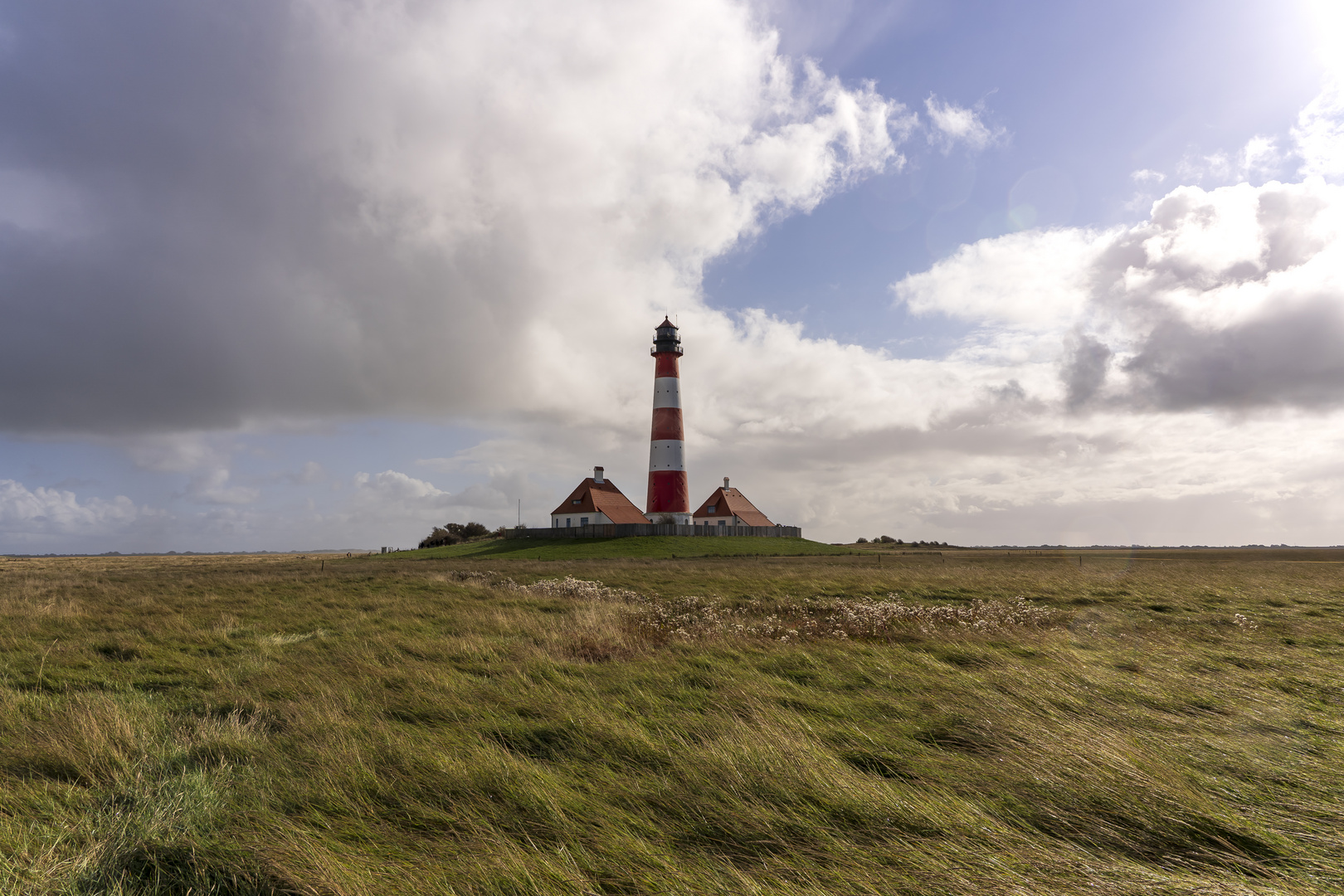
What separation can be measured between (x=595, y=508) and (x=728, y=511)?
14.4 metres

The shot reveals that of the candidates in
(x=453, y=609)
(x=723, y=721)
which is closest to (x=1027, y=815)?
(x=723, y=721)

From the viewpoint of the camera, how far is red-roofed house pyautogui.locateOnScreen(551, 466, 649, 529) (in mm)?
65938

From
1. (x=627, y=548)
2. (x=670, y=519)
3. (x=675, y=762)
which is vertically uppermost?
(x=670, y=519)

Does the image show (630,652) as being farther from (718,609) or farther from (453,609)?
(453,609)

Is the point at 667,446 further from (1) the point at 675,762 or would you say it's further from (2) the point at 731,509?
(1) the point at 675,762

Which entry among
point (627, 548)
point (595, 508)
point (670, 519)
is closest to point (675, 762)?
point (627, 548)

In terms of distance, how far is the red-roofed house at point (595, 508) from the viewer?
65.9 meters

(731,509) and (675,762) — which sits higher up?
(731,509)

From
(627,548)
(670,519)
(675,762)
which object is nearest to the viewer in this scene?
(675,762)

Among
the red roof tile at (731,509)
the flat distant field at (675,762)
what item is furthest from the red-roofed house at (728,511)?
the flat distant field at (675,762)

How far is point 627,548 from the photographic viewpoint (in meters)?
51.4

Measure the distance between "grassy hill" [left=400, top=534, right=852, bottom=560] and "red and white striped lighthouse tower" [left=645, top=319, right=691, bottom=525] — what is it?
11.9 ft

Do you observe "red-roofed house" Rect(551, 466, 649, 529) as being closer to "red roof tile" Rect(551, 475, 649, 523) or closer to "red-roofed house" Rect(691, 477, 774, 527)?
"red roof tile" Rect(551, 475, 649, 523)

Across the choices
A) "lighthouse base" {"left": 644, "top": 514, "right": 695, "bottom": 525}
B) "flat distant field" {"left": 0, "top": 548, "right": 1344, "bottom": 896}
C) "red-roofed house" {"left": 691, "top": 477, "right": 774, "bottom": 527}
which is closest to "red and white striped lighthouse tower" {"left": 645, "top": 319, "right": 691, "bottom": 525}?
"lighthouse base" {"left": 644, "top": 514, "right": 695, "bottom": 525}
